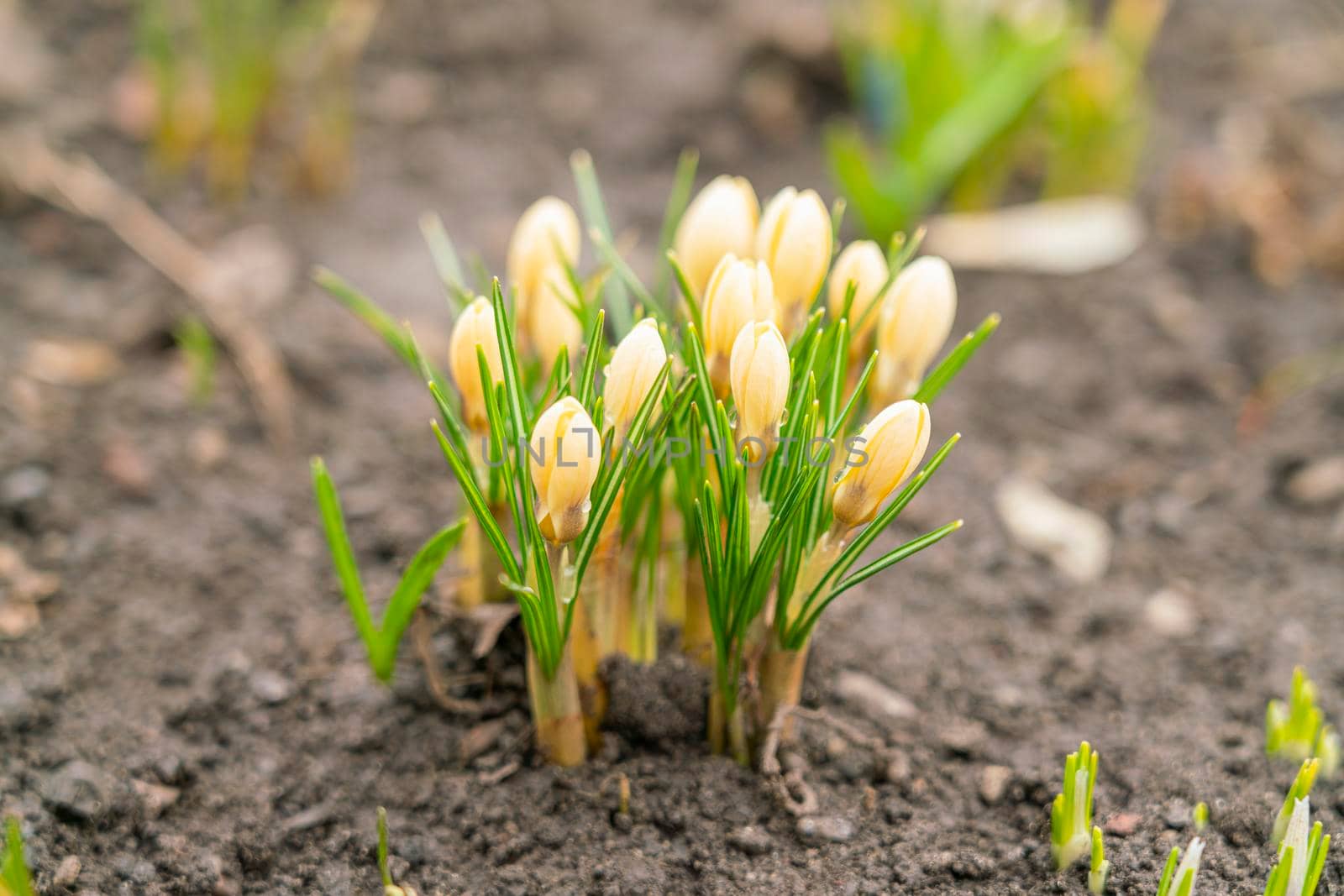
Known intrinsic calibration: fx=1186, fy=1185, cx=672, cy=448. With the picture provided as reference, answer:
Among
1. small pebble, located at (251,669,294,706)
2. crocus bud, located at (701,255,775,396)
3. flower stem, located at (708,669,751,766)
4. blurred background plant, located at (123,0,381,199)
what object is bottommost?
flower stem, located at (708,669,751,766)

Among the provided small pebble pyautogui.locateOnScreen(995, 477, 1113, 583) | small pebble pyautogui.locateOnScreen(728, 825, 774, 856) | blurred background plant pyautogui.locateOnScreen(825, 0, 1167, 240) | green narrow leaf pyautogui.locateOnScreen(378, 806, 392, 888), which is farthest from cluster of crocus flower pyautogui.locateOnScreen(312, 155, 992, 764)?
blurred background plant pyautogui.locateOnScreen(825, 0, 1167, 240)

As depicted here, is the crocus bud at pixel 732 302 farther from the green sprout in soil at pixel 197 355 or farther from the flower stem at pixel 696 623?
the green sprout in soil at pixel 197 355

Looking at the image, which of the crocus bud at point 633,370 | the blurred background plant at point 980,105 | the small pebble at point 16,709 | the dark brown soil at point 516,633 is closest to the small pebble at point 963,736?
the dark brown soil at point 516,633

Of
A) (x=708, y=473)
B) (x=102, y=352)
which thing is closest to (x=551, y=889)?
(x=708, y=473)

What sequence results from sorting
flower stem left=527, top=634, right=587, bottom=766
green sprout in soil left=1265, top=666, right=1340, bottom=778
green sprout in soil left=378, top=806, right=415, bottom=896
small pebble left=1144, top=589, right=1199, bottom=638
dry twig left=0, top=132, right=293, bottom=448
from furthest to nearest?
1. dry twig left=0, top=132, right=293, bottom=448
2. small pebble left=1144, top=589, right=1199, bottom=638
3. green sprout in soil left=1265, top=666, right=1340, bottom=778
4. flower stem left=527, top=634, right=587, bottom=766
5. green sprout in soil left=378, top=806, right=415, bottom=896

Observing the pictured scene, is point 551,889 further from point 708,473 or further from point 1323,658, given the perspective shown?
point 1323,658

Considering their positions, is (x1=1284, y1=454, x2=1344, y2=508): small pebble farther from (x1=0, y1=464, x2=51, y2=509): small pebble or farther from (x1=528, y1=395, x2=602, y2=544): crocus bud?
(x1=0, y1=464, x2=51, y2=509): small pebble

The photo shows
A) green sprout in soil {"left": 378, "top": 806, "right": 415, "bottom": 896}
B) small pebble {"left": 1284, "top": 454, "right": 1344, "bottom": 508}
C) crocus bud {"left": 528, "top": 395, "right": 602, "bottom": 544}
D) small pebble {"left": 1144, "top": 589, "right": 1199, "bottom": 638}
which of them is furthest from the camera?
small pebble {"left": 1284, "top": 454, "right": 1344, "bottom": 508}
